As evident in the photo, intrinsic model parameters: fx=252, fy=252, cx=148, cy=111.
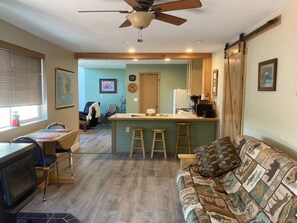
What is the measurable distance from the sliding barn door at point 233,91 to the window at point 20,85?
3.19 m

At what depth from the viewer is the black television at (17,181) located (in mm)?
1578

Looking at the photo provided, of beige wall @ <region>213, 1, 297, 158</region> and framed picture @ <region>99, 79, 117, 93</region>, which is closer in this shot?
beige wall @ <region>213, 1, 297, 158</region>

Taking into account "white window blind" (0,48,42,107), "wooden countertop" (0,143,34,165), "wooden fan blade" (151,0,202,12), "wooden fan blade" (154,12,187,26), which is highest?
"wooden fan blade" (151,0,202,12)

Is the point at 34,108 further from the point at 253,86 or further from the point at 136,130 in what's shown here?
the point at 253,86

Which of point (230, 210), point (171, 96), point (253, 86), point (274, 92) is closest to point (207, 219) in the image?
point (230, 210)

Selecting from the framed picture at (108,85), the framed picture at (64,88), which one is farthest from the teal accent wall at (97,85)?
the framed picture at (64,88)

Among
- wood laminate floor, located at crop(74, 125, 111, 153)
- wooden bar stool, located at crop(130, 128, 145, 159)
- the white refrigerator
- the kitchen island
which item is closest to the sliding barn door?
the kitchen island

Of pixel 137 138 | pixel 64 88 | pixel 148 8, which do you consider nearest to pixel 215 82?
pixel 137 138

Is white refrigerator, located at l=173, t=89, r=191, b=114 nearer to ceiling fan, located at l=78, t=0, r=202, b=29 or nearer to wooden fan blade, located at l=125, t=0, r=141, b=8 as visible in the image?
ceiling fan, located at l=78, t=0, r=202, b=29

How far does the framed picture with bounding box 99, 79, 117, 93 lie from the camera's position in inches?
390

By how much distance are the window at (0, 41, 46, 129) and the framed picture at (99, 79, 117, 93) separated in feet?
18.5

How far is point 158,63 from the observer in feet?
27.6

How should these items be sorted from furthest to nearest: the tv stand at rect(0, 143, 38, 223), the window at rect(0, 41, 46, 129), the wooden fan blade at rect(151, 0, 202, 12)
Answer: the window at rect(0, 41, 46, 129) < the wooden fan blade at rect(151, 0, 202, 12) < the tv stand at rect(0, 143, 38, 223)

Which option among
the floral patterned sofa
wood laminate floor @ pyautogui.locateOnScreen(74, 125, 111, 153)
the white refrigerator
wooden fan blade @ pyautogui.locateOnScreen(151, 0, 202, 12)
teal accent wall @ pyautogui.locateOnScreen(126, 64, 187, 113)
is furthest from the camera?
teal accent wall @ pyautogui.locateOnScreen(126, 64, 187, 113)
